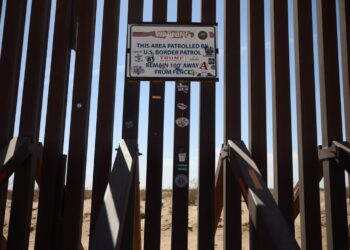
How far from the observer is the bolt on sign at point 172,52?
12.9ft

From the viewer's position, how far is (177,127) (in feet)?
12.9

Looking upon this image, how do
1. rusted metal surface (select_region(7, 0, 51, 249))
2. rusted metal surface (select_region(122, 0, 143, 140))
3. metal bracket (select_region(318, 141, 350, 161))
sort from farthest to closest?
rusted metal surface (select_region(122, 0, 143, 140)) < rusted metal surface (select_region(7, 0, 51, 249)) < metal bracket (select_region(318, 141, 350, 161))

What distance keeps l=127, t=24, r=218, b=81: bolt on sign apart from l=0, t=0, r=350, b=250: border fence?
101mm

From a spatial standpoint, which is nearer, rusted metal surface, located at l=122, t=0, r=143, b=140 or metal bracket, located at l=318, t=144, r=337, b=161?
metal bracket, located at l=318, t=144, r=337, b=161

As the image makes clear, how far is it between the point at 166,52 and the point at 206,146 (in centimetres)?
107

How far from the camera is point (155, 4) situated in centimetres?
417

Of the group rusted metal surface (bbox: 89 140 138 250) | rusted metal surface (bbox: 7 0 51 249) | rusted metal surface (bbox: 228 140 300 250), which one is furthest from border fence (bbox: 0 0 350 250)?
rusted metal surface (bbox: 89 140 138 250)

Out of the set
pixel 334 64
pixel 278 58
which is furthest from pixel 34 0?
pixel 334 64

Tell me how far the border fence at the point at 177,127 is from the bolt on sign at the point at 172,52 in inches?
4.0

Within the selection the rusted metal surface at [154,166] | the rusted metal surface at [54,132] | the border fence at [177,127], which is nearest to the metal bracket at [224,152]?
the border fence at [177,127]

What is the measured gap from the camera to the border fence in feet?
12.4

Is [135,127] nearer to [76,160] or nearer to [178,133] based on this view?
[178,133]

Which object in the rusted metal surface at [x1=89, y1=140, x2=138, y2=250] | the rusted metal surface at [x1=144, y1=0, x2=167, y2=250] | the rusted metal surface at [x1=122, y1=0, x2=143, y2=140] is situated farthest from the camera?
the rusted metal surface at [x1=122, y1=0, x2=143, y2=140]

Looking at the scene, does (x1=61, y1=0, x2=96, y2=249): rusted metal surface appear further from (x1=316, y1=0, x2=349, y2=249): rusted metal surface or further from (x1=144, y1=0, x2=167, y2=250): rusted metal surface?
(x1=316, y1=0, x2=349, y2=249): rusted metal surface
